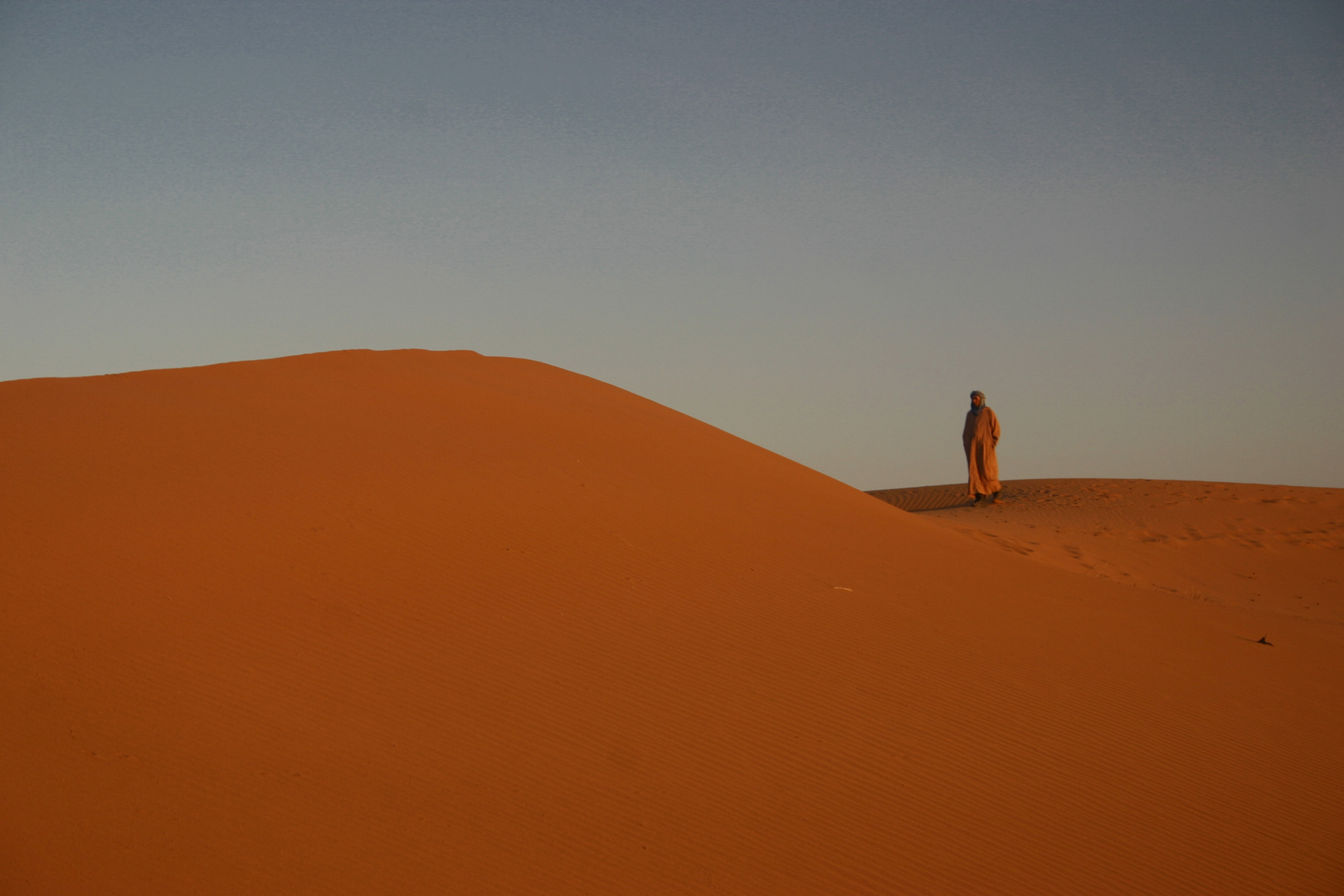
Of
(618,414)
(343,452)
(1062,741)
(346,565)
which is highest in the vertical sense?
(618,414)

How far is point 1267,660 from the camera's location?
675cm

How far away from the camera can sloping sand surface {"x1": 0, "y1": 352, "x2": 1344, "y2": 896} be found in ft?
11.9

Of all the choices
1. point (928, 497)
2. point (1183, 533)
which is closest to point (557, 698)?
point (1183, 533)

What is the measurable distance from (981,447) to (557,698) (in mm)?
15288

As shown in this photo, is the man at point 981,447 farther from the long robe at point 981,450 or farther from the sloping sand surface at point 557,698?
the sloping sand surface at point 557,698

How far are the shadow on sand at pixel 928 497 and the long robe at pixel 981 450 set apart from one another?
1.04 m

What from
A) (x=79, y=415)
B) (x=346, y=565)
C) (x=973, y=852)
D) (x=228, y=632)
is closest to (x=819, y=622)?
(x=973, y=852)

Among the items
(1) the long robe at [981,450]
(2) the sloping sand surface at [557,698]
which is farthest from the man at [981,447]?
(2) the sloping sand surface at [557,698]

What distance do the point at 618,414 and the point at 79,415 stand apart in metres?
5.58

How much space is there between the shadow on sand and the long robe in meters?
1.04

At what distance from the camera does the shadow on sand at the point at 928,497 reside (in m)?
20.9

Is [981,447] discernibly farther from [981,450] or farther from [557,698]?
[557,698]

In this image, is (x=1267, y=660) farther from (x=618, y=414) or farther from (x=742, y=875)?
(x=618, y=414)

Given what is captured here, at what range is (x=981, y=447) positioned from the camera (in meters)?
18.3
